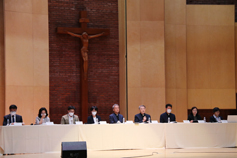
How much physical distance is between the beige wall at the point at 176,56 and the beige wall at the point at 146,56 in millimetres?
519

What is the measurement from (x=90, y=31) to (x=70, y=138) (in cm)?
465

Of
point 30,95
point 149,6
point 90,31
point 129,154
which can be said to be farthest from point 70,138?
point 149,6

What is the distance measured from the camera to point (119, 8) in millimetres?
12664

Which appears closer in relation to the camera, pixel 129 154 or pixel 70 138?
pixel 129 154

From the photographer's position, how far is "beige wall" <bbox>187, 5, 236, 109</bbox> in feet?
41.6

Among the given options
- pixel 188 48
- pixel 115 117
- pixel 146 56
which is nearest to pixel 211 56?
pixel 188 48

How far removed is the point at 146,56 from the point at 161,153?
464 centimetres

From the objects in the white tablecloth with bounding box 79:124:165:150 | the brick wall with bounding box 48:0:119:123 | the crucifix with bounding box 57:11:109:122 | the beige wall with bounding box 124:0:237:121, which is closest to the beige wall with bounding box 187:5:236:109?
the beige wall with bounding box 124:0:237:121

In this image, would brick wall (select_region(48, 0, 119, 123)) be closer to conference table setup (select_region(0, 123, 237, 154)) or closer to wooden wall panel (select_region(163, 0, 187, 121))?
wooden wall panel (select_region(163, 0, 187, 121))

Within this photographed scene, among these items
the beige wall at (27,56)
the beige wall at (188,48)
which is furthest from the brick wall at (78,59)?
the beige wall at (188,48)

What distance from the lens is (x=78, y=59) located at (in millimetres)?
12359

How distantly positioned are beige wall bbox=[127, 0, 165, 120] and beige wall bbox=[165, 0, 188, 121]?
0.52 m

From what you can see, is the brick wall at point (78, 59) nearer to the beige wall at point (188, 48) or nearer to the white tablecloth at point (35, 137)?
the beige wall at point (188, 48)

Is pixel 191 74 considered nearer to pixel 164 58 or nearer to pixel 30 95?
pixel 164 58
